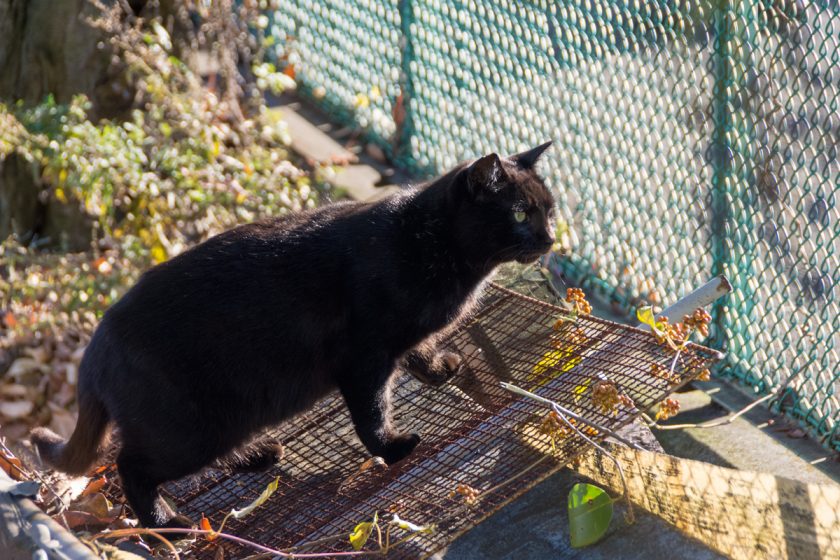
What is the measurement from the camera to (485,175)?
3.37 meters

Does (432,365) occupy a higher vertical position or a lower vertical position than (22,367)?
higher

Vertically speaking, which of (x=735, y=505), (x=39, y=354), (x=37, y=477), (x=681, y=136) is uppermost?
(x=681, y=136)

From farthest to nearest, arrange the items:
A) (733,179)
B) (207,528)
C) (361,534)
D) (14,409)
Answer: (14,409)
(733,179)
(207,528)
(361,534)

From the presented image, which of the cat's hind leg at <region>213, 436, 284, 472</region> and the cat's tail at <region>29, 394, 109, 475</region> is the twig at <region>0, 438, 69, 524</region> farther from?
the cat's hind leg at <region>213, 436, 284, 472</region>

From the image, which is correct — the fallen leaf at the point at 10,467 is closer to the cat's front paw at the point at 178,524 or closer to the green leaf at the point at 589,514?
the cat's front paw at the point at 178,524

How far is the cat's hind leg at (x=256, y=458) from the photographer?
354 centimetres

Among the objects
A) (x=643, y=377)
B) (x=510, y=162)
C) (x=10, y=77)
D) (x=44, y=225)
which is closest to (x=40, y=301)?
(x=44, y=225)

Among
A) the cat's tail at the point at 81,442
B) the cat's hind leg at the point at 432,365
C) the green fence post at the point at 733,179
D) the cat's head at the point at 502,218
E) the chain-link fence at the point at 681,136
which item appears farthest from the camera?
the green fence post at the point at 733,179

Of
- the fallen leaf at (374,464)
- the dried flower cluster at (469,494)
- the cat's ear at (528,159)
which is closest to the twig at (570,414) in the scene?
the dried flower cluster at (469,494)

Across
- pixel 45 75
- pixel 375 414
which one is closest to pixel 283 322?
pixel 375 414

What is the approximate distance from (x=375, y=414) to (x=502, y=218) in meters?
0.78

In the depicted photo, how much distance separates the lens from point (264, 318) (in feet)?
10.7

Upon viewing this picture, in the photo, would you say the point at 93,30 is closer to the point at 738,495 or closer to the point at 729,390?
the point at 729,390

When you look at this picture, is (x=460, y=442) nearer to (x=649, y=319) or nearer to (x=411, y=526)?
(x=411, y=526)
